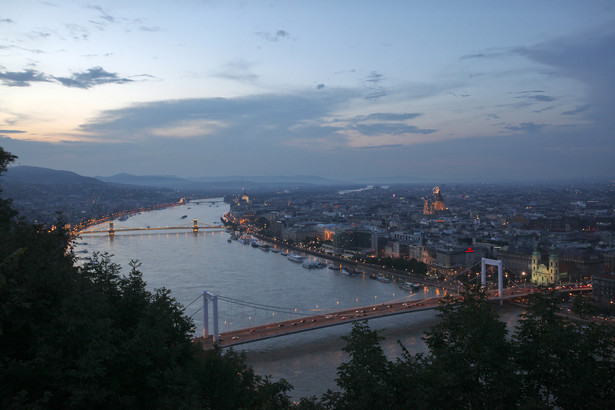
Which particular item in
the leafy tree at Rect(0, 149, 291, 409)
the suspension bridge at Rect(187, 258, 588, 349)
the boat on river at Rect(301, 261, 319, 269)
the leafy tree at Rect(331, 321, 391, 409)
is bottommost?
the boat on river at Rect(301, 261, 319, 269)

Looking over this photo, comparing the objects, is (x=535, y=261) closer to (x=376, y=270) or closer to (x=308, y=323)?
(x=376, y=270)

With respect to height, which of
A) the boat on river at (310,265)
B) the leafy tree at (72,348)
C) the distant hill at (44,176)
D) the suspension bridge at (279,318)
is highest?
the distant hill at (44,176)

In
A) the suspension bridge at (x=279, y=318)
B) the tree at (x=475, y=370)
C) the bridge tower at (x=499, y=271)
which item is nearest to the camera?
the tree at (x=475, y=370)

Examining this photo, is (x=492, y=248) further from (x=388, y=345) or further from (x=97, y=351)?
(x=97, y=351)

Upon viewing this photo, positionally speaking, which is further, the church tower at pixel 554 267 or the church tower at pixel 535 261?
the church tower at pixel 535 261

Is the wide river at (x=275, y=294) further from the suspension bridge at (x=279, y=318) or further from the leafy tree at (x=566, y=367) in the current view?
the leafy tree at (x=566, y=367)

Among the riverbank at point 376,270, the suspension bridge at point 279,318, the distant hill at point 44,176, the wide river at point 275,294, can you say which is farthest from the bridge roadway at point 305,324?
the distant hill at point 44,176

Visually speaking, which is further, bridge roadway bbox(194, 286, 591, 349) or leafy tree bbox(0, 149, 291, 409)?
bridge roadway bbox(194, 286, 591, 349)

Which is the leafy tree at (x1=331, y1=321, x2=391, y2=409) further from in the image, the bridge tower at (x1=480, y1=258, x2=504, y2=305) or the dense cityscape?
the dense cityscape

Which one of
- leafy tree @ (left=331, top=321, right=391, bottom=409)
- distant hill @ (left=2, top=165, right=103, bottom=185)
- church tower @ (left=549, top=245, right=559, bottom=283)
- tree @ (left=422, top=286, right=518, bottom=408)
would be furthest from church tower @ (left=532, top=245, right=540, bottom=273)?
distant hill @ (left=2, top=165, right=103, bottom=185)
